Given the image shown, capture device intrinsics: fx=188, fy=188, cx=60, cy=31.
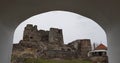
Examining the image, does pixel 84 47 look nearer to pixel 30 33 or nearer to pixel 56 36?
pixel 56 36

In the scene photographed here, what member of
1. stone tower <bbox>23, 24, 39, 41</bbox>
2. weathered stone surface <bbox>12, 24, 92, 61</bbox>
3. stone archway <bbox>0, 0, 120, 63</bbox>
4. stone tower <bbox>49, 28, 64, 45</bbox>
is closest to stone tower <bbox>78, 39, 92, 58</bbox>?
weathered stone surface <bbox>12, 24, 92, 61</bbox>

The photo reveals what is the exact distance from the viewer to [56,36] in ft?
78.7

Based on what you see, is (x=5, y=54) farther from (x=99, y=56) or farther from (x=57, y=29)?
(x=57, y=29)

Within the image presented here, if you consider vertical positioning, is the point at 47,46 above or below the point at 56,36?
below

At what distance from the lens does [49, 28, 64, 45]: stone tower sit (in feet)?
77.9

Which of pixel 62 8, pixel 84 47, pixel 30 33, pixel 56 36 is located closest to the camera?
pixel 62 8

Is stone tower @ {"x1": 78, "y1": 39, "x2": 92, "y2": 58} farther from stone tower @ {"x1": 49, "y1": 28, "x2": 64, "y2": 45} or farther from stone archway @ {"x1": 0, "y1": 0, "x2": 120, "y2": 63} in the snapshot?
stone archway @ {"x1": 0, "y1": 0, "x2": 120, "y2": 63}

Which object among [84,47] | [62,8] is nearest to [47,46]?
[84,47]

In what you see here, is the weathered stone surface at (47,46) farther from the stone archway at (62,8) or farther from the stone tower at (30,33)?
the stone archway at (62,8)

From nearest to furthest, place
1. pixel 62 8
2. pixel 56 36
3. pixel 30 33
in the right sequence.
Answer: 1. pixel 62 8
2. pixel 30 33
3. pixel 56 36

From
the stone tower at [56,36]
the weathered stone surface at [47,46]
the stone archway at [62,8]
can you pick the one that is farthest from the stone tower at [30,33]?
the stone archway at [62,8]

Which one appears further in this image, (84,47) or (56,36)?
(56,36)

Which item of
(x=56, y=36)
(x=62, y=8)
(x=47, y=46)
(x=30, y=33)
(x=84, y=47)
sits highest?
(x=30, y=33)

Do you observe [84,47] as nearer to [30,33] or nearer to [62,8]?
[30,33]
